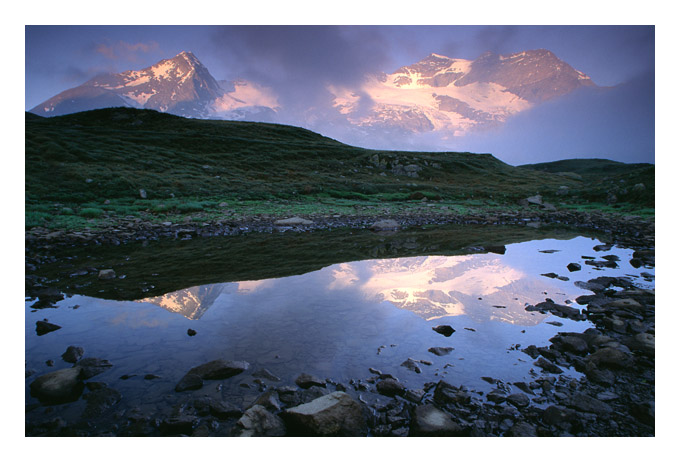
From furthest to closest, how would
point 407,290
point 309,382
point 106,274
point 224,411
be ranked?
point 106,274 < point 407,290 < point 309,382 < point 224,411

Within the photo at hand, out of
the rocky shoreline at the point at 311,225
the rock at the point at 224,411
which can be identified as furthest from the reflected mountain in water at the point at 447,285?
the rocky shoreline at the point at 311,225

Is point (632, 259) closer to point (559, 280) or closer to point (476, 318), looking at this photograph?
point (559, 280)

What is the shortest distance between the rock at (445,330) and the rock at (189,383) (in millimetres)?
3416

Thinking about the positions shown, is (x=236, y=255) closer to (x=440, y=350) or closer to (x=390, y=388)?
(x=440, y=350)

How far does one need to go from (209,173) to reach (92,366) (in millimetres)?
36564

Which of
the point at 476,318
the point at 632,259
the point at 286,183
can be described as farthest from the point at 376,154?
the point at 476,318

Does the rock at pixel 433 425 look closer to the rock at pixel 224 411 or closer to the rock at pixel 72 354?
the rock at pixel 224 411

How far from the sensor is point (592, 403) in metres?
3.49

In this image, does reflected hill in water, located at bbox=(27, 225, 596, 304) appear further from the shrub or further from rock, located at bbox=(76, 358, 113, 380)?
the shrub

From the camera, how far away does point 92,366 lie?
165 inches

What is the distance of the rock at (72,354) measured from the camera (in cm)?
438

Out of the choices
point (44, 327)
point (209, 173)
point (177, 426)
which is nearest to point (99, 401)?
point (177, 426)

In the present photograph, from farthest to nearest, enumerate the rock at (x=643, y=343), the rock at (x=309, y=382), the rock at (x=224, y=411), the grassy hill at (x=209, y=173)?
the grassy hill at (x=209, y=173) < the rock at (x=643, y=343) < the rock at (x=309, y=382) < the rock at (x=224, y=411)

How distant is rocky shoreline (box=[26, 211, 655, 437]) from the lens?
3164mm
